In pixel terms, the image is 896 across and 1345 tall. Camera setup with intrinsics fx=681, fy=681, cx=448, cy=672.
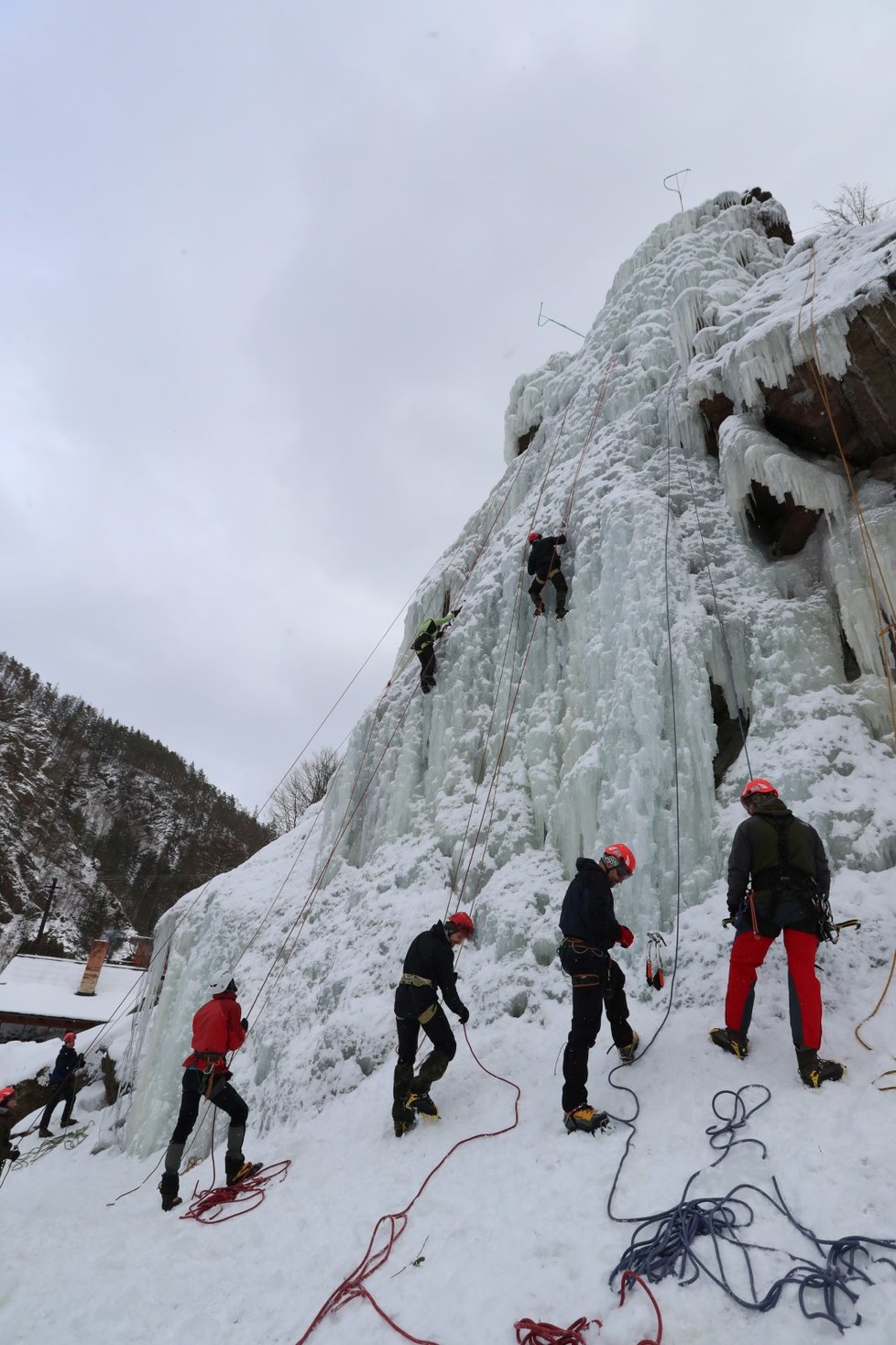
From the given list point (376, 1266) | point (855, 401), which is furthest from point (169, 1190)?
point (855, 401)

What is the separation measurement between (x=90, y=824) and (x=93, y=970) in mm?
34866

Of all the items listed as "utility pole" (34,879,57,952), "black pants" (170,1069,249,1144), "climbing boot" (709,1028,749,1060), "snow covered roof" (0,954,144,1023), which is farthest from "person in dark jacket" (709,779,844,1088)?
Answer: "utility pole" (34,879,57,952)

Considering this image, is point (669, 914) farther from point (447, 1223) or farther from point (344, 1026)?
point (344, 1026)

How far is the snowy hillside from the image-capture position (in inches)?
122

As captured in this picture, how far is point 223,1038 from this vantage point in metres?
5.11

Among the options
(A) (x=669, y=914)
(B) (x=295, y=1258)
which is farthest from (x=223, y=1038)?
(A) (x=669, y=914)

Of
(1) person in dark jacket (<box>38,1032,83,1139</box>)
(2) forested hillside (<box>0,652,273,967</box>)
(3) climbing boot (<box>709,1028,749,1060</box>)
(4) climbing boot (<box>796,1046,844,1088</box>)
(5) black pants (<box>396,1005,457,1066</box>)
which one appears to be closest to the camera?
(4) climbing boot (<box>796,1046,844,1088</box>)

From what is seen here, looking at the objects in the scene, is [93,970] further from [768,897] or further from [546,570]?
[768,897]

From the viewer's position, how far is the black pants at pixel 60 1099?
10.9 metres

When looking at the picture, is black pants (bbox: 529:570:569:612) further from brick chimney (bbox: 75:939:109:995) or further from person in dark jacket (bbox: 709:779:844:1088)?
brick chimney (bbox: 75:939:109:995)

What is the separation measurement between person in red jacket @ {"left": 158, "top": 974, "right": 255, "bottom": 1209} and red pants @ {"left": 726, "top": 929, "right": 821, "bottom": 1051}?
351cm

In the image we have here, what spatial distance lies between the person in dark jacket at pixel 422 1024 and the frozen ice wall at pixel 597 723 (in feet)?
3.76

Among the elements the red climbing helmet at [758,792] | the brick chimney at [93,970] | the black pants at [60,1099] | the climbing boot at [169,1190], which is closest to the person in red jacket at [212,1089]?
the climbing boot at [169,1190]

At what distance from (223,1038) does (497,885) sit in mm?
2995
